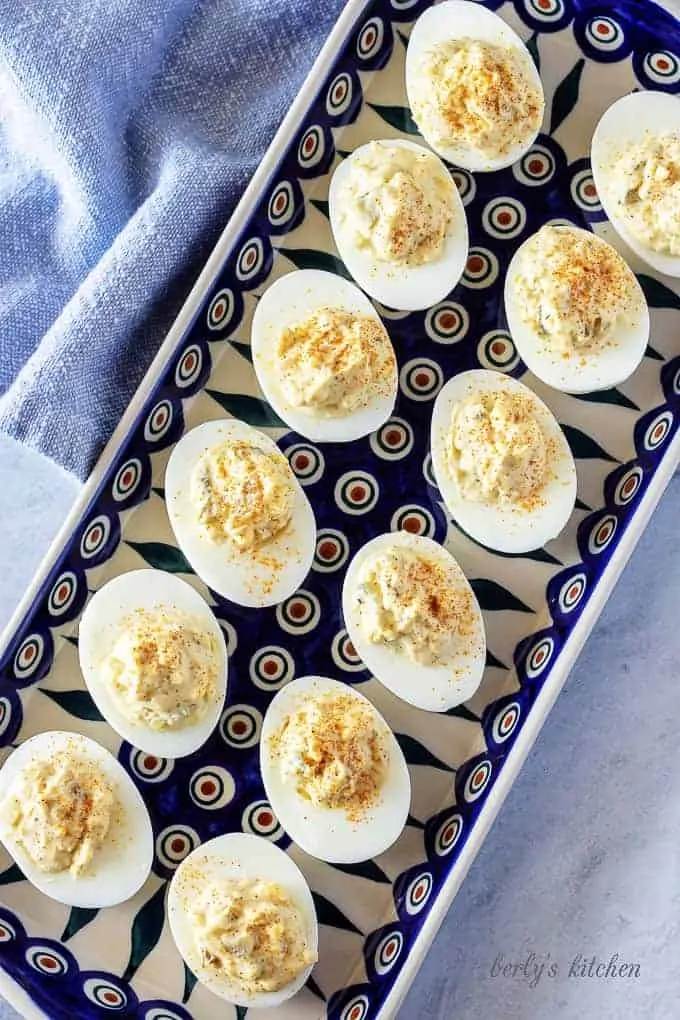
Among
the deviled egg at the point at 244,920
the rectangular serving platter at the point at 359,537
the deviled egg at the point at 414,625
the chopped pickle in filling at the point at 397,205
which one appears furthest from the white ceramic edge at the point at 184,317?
the deviled egg at the point at 414,625

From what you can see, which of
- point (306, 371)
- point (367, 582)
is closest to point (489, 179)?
point (306, 371)

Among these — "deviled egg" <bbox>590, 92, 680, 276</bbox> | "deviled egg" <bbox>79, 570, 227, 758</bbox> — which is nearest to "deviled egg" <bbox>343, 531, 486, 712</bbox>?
"deviled egg" <bbox>79, 570, 227, 758</bbox>

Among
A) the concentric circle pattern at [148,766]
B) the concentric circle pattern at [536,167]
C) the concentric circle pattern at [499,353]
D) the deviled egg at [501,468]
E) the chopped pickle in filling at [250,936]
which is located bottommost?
the chopped pickle in filling at [250,936]

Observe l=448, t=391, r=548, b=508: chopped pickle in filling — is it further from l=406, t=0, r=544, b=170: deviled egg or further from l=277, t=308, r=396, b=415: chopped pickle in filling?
l=406, t=0, r=544, b=170: deviled egg

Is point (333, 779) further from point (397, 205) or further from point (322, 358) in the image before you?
point (397, 205)

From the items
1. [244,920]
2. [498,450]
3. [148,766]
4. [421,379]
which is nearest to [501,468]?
[498,450]

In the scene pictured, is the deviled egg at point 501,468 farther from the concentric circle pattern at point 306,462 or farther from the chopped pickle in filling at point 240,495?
the chopped pickle in filling at point 240,495

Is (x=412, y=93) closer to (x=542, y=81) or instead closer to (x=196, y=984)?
(x=542, y=81)
